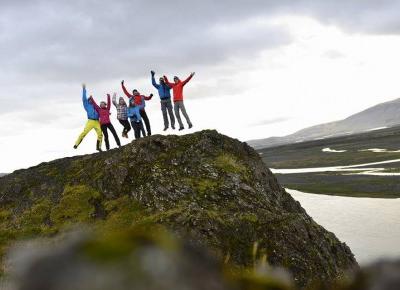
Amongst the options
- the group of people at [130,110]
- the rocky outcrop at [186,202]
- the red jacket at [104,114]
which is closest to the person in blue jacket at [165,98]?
the group of people at [130,110]

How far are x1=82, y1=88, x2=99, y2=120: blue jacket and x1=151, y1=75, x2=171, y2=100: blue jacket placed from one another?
15.4 ft

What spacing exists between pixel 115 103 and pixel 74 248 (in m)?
27.6

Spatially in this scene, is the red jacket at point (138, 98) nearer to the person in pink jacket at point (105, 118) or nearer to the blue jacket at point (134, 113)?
the blue jacket at point (134, 113)

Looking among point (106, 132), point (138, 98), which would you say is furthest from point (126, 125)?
point (138, 98)

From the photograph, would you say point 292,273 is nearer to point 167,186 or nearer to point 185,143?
point 167,186

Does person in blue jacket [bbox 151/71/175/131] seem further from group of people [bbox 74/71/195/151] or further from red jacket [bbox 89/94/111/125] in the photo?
red jacket [bbox 89/94/111/125]

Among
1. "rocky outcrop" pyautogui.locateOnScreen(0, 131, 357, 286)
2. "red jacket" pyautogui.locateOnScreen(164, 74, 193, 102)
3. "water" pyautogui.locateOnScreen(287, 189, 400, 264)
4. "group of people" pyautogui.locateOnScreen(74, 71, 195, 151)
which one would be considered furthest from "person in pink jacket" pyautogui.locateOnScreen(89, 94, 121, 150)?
"water" pyautogui.locateOnScreen(287, 189, 400, 264)

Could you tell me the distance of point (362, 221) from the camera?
47.7 metres

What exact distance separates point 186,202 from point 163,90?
13.3 meters

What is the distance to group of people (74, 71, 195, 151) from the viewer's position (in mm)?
29781

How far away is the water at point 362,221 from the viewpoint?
117ft

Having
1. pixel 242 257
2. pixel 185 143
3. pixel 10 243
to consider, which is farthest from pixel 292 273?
pixel 10 243

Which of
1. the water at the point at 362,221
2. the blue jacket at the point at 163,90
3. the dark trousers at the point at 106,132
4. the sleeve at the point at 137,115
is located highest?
the blue jacket at the point at 163,90

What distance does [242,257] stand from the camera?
17641mm
